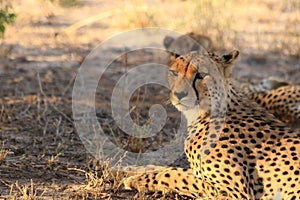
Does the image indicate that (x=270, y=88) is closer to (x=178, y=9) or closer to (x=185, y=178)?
(x=185, y=178)

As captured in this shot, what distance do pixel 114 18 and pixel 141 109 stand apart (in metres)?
3.54

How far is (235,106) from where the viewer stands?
4758 mm

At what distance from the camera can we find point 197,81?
15.1 ft

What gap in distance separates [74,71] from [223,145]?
135 inches

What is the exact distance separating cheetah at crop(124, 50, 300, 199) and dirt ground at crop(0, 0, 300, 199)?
0.19 m

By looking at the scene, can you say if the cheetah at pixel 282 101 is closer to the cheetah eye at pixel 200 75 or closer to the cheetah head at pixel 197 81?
the cheetah head at pixel 197 81

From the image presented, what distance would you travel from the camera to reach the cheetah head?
15.1 feet

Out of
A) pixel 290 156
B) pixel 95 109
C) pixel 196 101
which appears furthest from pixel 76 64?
pixel 290 156

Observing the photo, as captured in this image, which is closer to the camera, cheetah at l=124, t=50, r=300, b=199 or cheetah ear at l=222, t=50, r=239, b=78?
cheetah at l=124, t=50, r=300, b=199

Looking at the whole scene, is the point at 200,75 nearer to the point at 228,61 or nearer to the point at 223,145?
the point at 228,61

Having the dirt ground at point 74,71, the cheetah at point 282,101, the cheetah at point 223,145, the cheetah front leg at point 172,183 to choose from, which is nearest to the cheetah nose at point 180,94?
the cheetah at point 223,145

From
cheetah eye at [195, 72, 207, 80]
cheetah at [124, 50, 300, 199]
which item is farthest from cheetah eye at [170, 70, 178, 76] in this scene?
cheetah eye at [195, 72, 207, 80]

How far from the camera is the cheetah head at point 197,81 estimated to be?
181 inches

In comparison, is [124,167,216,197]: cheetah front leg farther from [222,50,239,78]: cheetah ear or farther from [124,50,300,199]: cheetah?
[222,50,239,78]: cheetah ear
